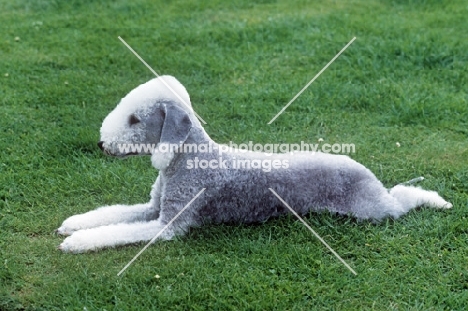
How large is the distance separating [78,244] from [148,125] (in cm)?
78

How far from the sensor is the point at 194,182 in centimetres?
374

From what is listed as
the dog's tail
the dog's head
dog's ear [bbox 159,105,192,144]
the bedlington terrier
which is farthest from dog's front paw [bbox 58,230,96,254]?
the dog's tail

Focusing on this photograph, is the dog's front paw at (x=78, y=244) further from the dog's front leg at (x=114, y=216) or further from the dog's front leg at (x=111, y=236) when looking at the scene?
the dog's front leg at (x=114, y=216)

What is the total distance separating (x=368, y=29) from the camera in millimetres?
7211

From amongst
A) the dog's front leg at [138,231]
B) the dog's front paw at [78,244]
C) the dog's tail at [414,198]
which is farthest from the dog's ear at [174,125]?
the dog's tail at [414,198]

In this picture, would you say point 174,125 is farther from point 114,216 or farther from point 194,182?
point 114,216

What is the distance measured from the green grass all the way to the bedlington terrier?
0.10 meters

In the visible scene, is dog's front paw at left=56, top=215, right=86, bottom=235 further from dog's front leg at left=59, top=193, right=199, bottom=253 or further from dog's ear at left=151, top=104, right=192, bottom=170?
dog's ear at left=151, top=104, right=192, bottom=170

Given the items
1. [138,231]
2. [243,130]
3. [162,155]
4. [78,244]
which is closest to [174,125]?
[162,155]

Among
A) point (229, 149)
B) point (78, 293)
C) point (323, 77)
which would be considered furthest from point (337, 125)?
point (78, 293)

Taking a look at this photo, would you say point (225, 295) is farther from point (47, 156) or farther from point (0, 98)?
point (0, 98)

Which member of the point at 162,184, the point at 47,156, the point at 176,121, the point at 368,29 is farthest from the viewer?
the point at 368,29

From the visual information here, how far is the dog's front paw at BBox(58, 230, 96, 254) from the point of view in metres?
3.61

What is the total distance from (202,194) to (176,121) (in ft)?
1.56
